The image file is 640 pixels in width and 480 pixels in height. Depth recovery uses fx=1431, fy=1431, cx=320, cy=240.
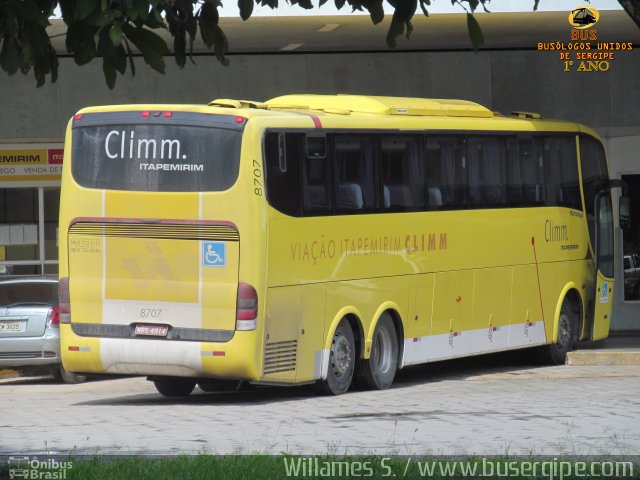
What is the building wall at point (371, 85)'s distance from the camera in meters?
26.8

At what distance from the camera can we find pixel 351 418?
13555 mm

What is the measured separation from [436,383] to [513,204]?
310cm

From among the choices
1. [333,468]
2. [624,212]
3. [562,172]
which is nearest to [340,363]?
[562,172]

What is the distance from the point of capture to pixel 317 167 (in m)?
16.6

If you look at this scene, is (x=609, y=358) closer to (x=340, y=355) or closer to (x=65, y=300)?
(x=340, y=355)

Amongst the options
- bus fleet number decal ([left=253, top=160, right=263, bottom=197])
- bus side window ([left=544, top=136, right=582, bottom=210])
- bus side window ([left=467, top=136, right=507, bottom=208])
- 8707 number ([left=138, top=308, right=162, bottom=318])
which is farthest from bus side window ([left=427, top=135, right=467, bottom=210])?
8707 number ([left=138, top=308, right=162, bottom=318])

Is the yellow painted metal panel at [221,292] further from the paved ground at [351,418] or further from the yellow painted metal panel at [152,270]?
the paved ground at [351,418]

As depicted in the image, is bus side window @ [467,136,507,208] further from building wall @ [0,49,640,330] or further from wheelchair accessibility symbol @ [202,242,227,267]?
building wall @ [0,49,640,330]

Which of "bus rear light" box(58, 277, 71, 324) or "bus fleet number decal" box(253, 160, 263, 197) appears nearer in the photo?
"bus fleet number decal" box(253, 160, 263, 197)

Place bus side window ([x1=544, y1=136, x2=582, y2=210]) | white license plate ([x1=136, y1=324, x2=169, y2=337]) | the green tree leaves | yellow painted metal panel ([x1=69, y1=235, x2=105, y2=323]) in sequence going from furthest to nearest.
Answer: bus side window ([x1=544, y1=136, x2=582, y2=210])
yellow painted metal panel ([x1=69, y1=235, x2=105, y2=323])
white license plate ([x1=136, y1=324, x2=169, y2=337])
the green tree leaves

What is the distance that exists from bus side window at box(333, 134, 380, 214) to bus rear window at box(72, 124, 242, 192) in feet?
6.22

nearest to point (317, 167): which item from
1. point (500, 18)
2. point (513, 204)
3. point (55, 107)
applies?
point (513, 204)

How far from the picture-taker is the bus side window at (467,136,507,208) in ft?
64.1

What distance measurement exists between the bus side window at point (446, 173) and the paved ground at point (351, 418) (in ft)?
7.91
